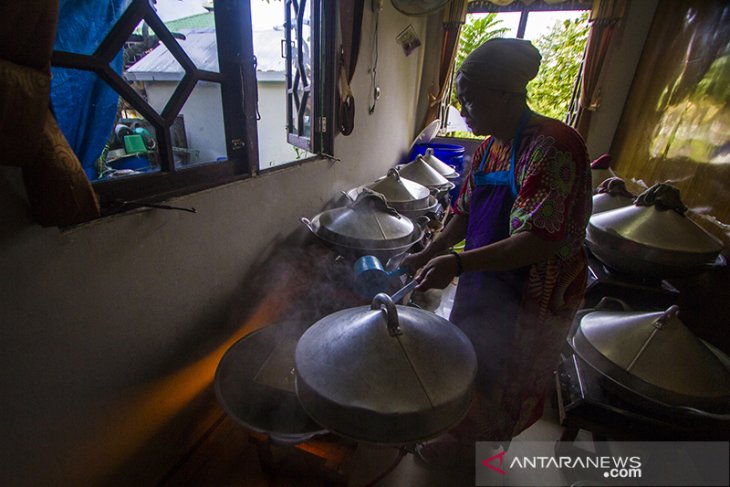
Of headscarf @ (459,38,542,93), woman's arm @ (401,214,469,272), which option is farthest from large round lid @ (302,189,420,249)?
headscarf @ (459,38,542,93)

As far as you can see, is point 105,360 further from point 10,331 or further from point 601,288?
point 601,288

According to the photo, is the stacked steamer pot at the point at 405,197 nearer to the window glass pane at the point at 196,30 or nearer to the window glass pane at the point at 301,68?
the window glass pane at the point at 301,68

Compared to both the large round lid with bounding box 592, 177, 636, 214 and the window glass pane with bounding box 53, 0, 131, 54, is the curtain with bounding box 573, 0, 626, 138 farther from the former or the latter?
the window glass pane with bounding box 53, 0, 131, 54

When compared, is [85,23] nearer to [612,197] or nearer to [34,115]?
[34,115]

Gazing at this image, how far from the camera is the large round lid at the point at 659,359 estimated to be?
146 centimetres

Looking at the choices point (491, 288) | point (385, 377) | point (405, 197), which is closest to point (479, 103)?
point (491, 288)

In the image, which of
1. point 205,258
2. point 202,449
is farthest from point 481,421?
point 205,258

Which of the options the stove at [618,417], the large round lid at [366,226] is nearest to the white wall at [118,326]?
the large round lid at [366,226]

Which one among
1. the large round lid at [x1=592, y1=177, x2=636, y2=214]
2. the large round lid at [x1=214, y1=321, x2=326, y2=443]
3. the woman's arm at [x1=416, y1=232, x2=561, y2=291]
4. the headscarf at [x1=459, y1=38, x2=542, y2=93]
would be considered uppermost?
the headscarf at [x1=459, y1=38, x2=542, y2=93]

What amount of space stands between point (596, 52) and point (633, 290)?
4.99 m

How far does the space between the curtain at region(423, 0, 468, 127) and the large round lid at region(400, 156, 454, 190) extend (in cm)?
356

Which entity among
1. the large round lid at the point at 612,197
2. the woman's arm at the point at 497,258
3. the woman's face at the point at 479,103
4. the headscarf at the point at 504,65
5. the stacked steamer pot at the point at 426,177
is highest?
the headscarf at the point at 504,65

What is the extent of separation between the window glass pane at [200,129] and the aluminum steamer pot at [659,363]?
7.78 feet

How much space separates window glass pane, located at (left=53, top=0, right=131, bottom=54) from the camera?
115 cm
